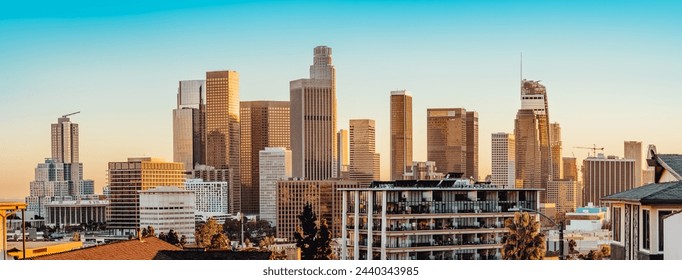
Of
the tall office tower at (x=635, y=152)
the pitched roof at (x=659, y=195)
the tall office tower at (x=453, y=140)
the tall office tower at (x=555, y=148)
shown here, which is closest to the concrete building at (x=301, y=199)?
the tall office tower at (x=453, y=140)

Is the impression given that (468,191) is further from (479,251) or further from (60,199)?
(60,199)

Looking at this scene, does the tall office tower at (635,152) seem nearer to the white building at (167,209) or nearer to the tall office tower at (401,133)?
the tall office tower at (401,133)

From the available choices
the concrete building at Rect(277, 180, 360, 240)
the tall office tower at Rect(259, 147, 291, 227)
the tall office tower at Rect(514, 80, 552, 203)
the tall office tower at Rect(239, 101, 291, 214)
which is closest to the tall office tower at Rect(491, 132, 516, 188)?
the tall office tower at Rect(514, 80, 552, 203)

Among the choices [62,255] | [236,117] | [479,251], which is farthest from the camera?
[236,117]

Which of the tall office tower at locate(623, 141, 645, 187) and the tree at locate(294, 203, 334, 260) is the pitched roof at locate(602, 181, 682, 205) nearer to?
the tall office tower at locate(623, 141, 645, 187)

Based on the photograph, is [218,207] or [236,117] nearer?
[236,117]

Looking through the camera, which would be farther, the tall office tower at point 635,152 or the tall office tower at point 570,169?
the tall office tower at point 570,169

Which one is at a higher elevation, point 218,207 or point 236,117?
point 236,117
